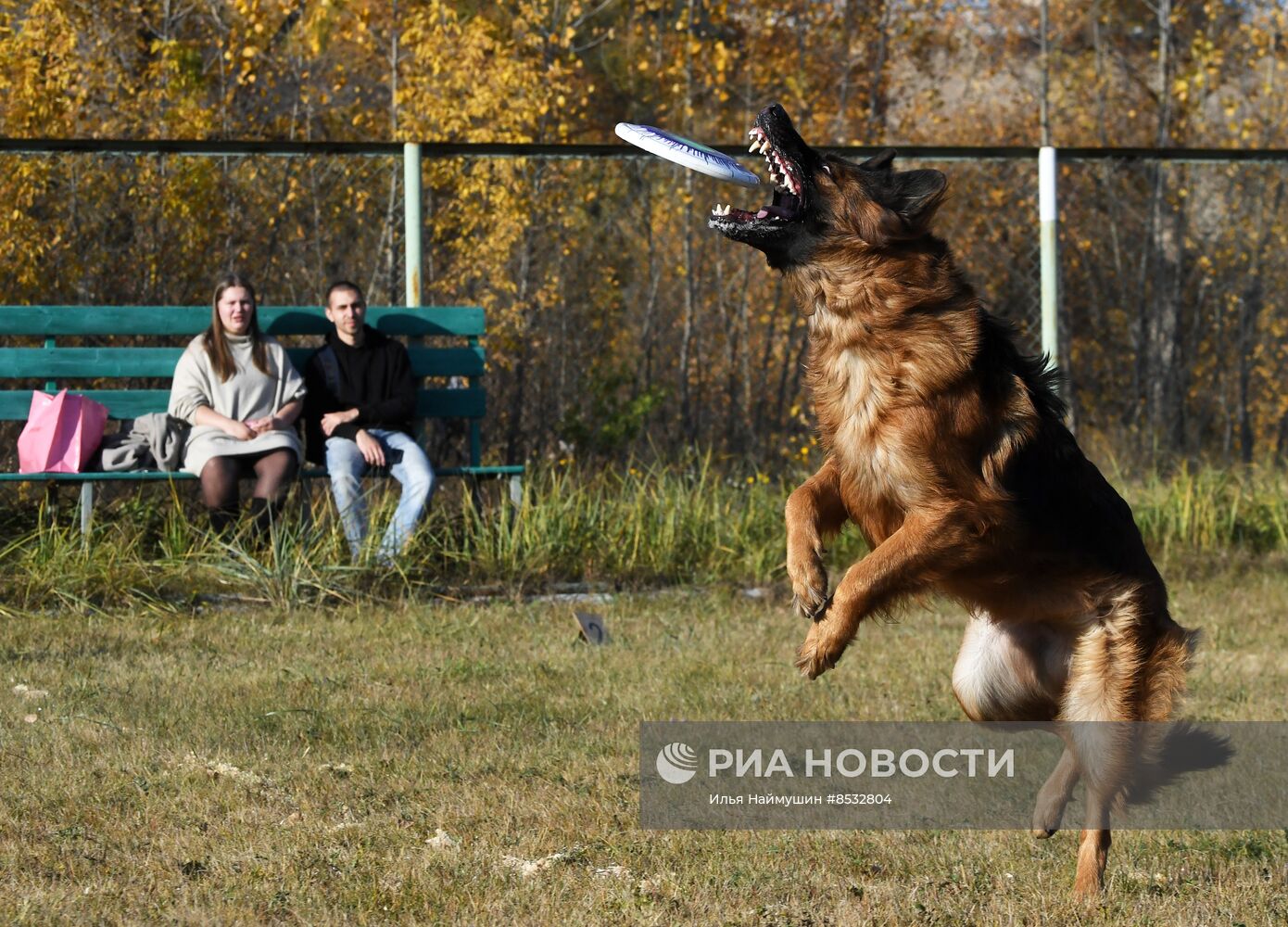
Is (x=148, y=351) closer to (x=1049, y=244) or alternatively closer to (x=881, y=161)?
(x=881, y=161)

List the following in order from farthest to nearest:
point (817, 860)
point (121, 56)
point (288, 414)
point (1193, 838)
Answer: point (121, 56) < point (288, 414) < point (1193, 838) < point (817, 860)

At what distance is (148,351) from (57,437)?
777mm

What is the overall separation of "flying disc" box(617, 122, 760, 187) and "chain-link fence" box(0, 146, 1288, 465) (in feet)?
10.8

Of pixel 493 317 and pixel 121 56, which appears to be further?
pixel 121 56

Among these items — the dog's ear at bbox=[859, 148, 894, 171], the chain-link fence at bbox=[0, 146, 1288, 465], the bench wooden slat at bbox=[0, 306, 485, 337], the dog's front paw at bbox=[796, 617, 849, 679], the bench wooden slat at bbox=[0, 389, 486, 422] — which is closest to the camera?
the dog's front paw at bbox=[796, 617, 849, 679]

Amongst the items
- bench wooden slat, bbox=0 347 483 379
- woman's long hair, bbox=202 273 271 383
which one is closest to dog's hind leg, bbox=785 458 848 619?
woman's long hair, bbox=202 273 271 383

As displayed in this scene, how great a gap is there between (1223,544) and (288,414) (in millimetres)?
5963

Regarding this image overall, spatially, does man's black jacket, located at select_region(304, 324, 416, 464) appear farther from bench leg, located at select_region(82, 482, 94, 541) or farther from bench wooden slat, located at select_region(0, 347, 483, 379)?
bench leg, located at select_region(82, 482, 94, 541)

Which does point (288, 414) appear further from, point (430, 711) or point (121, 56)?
point (121, 56)

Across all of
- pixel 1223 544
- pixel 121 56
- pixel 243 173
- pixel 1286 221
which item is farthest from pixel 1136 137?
pixel 243 173

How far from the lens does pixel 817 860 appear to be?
12.5ft

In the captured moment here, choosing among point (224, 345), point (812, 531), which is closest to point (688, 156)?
point (812, 531)

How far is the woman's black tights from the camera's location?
24.6ft

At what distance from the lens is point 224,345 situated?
25.3 ft
